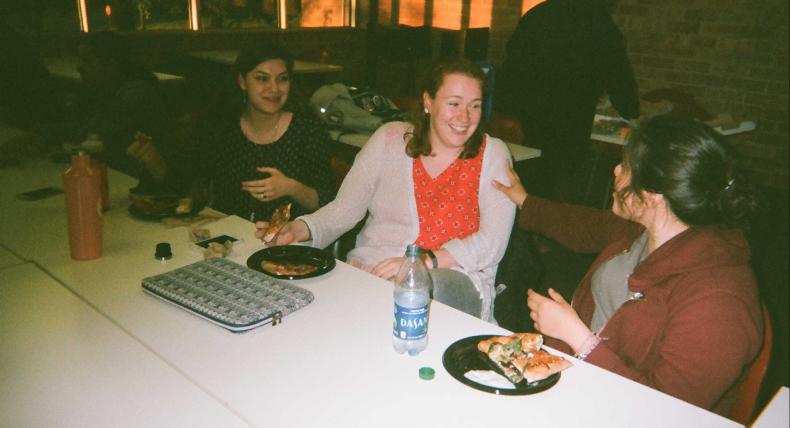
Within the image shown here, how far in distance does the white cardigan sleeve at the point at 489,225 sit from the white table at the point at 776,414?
0.94 m

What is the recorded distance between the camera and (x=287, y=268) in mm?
1705

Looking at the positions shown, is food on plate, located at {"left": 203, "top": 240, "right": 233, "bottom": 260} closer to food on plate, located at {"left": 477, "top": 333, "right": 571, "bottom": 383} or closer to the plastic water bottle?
the plastic water bottle

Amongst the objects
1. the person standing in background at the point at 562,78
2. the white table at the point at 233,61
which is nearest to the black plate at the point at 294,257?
the person standing in background at the point at 562,78

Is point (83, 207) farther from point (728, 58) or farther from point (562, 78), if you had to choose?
point (728, 58)

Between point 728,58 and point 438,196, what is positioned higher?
point 728,58

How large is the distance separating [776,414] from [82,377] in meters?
1.28

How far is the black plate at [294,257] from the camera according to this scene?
1.72 m

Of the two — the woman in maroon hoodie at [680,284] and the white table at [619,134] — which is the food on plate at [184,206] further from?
the white table at [619,134]

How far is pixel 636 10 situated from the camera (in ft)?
17.8

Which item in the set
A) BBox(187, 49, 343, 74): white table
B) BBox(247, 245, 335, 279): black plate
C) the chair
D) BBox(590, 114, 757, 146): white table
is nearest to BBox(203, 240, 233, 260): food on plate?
BBox(247, 245, 335, 279): black plate

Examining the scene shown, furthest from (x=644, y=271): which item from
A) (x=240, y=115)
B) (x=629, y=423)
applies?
(x=240, y=115)

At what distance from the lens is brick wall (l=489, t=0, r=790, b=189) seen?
15.9 ft

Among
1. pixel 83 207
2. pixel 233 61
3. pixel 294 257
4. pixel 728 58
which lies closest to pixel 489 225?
pixel 294 257

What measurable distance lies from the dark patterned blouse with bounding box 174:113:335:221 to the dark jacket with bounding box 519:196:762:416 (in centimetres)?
133
